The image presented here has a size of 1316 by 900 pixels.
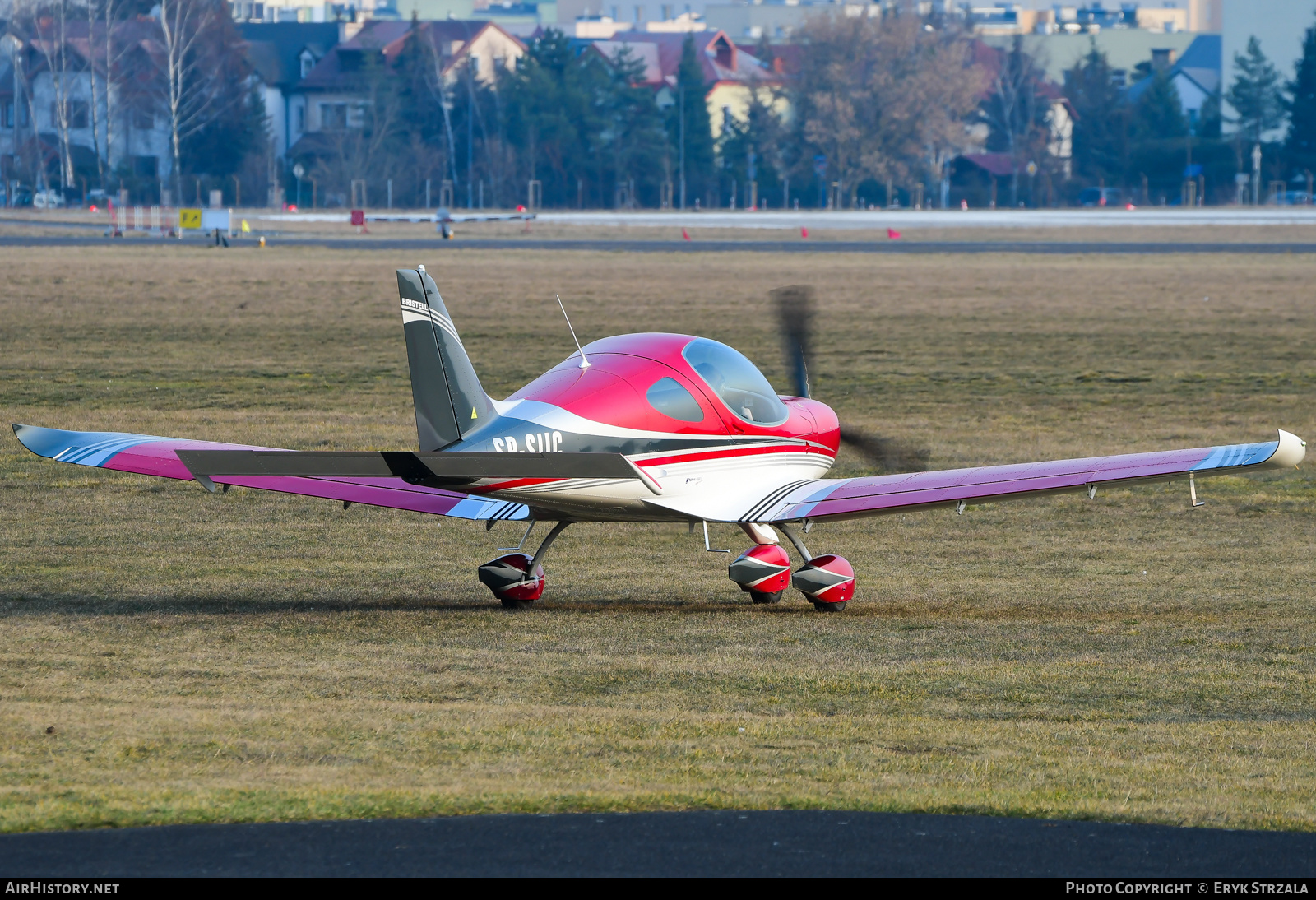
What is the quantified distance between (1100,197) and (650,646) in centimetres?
12894

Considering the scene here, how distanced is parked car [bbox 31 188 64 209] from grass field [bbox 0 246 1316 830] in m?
98.6

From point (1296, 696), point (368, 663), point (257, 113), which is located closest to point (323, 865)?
point (368, 663)

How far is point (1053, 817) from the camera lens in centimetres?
737

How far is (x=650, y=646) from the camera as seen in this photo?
11234 mm

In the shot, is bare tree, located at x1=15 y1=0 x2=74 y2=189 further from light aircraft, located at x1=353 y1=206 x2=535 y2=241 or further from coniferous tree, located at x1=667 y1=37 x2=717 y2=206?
coniferous tree, located at x1=667 y1=37 x2=717 y2=206

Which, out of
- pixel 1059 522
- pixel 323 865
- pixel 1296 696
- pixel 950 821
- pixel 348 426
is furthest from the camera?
pixel 348 426

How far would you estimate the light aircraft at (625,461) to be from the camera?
11.0 metres

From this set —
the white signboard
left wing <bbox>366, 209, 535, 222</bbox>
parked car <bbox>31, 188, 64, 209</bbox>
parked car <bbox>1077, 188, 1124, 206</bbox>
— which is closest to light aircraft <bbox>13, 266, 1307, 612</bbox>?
the white signboard

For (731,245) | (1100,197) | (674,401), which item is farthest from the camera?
(1100,197)

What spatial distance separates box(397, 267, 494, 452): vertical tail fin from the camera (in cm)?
1129

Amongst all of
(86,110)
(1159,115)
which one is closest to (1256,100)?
(1159,115)

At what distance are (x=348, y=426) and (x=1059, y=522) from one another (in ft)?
32.7

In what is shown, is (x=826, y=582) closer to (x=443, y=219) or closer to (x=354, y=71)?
(x=443, y=219)

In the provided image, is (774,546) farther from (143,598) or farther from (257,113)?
(257,113)
